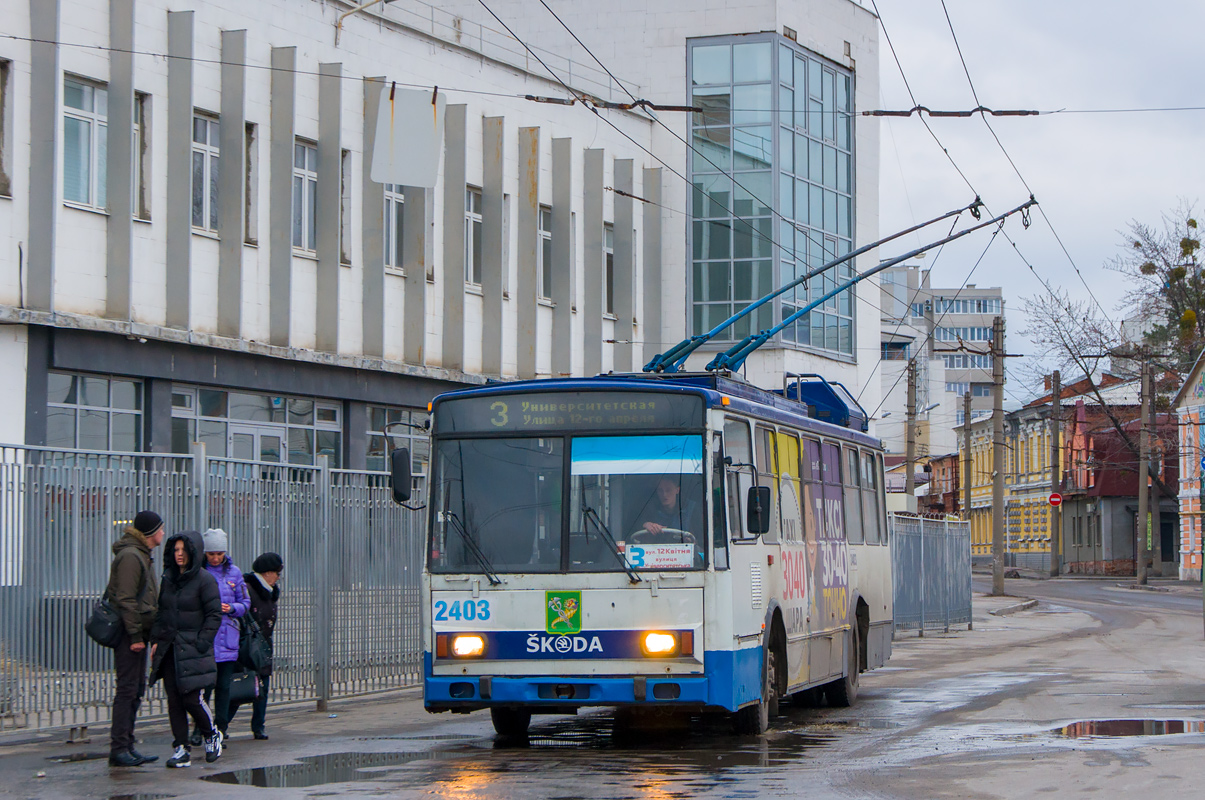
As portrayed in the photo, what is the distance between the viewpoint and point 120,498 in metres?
12.6

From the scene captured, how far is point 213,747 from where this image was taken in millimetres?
11375

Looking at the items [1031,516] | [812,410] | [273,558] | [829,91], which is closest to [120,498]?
[273,558]

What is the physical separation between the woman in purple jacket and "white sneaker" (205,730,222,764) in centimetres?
57

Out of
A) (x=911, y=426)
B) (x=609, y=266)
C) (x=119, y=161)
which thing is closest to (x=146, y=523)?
(x=119, y=161)

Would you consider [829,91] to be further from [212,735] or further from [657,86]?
[212,735]

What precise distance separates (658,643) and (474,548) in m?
1.55

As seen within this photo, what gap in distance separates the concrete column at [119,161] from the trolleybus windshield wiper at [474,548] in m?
13.5

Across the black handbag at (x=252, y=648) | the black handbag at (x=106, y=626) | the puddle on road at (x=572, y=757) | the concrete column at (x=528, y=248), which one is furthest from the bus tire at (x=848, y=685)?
the concrete column at (x=528, y=248)

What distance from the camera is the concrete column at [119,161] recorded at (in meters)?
24.0

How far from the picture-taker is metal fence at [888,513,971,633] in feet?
101

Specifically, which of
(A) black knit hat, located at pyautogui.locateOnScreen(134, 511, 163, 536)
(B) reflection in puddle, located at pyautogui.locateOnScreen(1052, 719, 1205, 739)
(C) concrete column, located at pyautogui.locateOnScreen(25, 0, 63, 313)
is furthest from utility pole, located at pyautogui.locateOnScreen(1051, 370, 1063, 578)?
(A) black knit hat, located at pyautogui.locateOnScreen(134, 511, 163, 536)

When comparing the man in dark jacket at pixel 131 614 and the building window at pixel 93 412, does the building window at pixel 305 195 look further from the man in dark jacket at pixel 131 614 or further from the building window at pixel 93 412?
the man in dark jacket at pixel 131 614

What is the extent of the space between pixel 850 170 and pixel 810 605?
1204 inches

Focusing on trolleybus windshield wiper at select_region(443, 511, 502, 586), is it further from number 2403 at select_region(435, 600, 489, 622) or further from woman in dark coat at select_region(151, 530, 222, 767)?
woman in dark coat at select_region(151, 530, 222, 767)
